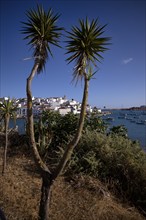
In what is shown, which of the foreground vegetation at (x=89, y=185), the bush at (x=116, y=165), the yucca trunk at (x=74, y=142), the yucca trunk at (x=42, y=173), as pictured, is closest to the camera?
the yucca trunk at (x=74, y=142)

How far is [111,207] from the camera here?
15.4ft

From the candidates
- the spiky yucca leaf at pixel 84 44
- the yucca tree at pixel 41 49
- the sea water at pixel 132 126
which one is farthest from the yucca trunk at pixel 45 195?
the sea water at pixel 132 126

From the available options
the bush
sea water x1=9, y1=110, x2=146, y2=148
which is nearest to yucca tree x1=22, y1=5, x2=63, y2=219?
the bush

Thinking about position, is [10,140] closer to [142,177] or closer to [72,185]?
[72,185]

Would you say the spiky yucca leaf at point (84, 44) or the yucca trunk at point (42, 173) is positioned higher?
the spiky yucca leaf at point (84, 44)

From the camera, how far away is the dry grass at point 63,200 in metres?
4.19

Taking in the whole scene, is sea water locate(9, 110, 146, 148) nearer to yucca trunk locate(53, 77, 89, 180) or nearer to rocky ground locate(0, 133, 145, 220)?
rocky ground locate(0, 133, 145, 220)

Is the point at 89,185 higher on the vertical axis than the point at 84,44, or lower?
lower

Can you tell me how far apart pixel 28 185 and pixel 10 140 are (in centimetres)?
464

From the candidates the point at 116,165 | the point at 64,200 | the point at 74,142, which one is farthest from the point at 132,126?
the point at 74,142

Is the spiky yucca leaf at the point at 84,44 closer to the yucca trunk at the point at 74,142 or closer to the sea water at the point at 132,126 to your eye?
the yucca trunk at the point at 74,142

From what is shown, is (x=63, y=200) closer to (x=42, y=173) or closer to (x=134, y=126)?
(x=42, y=173)

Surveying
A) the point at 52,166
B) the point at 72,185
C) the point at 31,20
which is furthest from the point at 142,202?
the point at 31,20

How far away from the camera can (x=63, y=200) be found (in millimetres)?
4832
